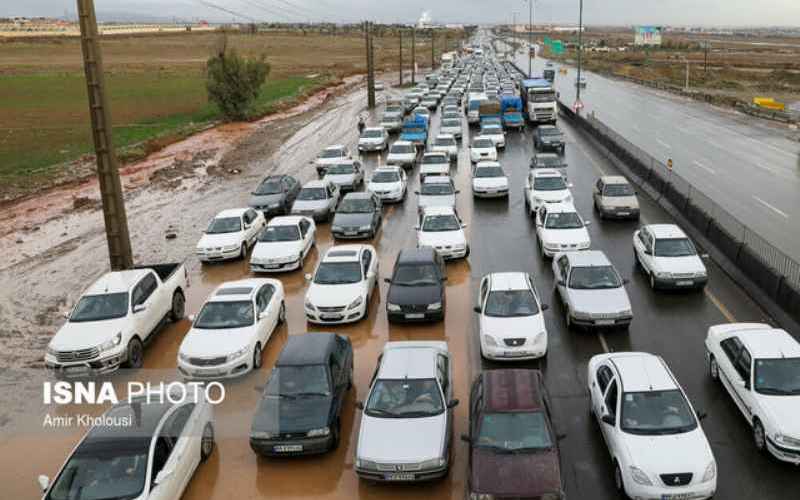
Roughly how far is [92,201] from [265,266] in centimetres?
1529

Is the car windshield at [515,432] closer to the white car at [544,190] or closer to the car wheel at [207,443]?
the car wheel at [207,443]

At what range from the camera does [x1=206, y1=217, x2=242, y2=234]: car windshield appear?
73.9 ft

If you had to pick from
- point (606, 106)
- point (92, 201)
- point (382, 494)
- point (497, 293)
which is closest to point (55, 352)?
point (382, 494)

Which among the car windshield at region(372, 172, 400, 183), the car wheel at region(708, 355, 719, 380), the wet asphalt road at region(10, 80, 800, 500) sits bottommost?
the wet asphalt road at region(10, 80, 800, 500)

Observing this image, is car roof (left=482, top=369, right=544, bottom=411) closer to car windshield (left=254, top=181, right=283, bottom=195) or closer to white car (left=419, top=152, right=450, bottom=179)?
car windshield (left=254, top=181, right=283, bottom=195)

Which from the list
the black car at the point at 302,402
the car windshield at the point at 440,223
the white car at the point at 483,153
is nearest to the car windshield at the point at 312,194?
the car windshield at the point at 440,223

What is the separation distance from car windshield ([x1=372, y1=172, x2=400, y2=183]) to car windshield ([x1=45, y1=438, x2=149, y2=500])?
66.4 ft

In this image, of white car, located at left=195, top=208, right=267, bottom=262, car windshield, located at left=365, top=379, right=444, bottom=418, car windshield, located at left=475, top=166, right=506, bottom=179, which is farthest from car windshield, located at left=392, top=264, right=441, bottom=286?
car windshield, located at left=475, top=166, right=506, bottom=179

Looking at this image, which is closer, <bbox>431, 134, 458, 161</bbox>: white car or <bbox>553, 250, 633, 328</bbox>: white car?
<bbox>553, 250, 633, 328</bbox>: white car

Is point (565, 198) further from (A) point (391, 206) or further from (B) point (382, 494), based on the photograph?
(B) point (382, 494)

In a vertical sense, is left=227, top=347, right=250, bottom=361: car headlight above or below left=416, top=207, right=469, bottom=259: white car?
below

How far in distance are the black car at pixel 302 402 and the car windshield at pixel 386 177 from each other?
16.7 metres

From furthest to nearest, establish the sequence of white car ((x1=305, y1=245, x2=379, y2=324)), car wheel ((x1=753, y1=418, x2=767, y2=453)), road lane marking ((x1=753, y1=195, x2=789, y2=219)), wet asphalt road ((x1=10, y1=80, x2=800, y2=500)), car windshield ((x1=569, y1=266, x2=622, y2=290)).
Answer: road lane marking ((x1=753, y1=195, x2=789, y2=219)) < white car ((x1=305, y1=245, x2=379, y2=324)) < car windshield ((x1=569, y1=266, x2=622, y2=290)) < car wheel ((x1=753, y1=418, x2=767, y2=453)) < wet asphalt road ((x1=10, y1=80, x2=800, y2=500))

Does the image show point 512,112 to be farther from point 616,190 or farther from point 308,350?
point 308,350
